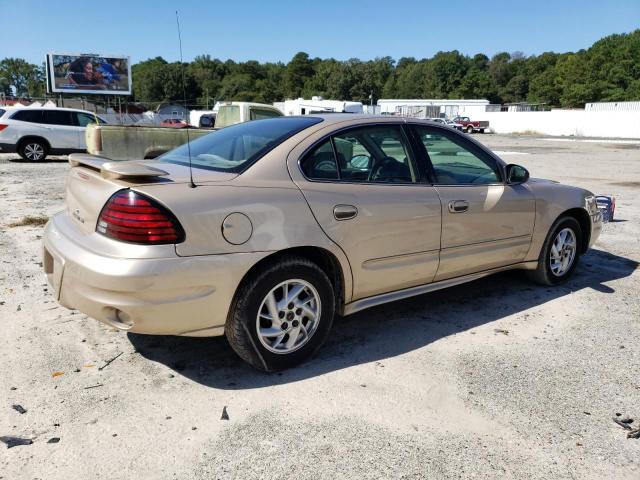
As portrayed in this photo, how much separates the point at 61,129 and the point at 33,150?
3.39ft

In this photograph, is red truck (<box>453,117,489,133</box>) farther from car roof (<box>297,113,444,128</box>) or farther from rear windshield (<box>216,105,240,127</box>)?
car roof (<box>297,113,444,128</box>)

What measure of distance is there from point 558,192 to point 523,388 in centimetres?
231

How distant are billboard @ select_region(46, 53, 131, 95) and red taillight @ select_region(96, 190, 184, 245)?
1781 inches

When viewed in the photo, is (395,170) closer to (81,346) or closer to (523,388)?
(523,388)

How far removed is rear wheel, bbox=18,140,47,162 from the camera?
1558 centimetres

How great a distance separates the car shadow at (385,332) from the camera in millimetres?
3299

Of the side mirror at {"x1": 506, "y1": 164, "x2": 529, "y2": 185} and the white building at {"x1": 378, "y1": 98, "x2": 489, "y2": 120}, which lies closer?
the side mirror at {"x1": 506, "y1": 164, "x2": 529, "y2": 185}

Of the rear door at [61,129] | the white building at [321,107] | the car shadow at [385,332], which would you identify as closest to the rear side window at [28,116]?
the rear door at [61,129]

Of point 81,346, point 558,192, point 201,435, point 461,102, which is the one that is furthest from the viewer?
point 461,102

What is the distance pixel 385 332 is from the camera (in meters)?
3.94

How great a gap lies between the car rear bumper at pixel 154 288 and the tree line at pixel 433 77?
7028 cm

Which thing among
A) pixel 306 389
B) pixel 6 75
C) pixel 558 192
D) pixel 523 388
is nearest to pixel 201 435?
pixel 306 389

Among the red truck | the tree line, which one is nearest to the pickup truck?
the red truck

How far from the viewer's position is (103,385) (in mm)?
3096
